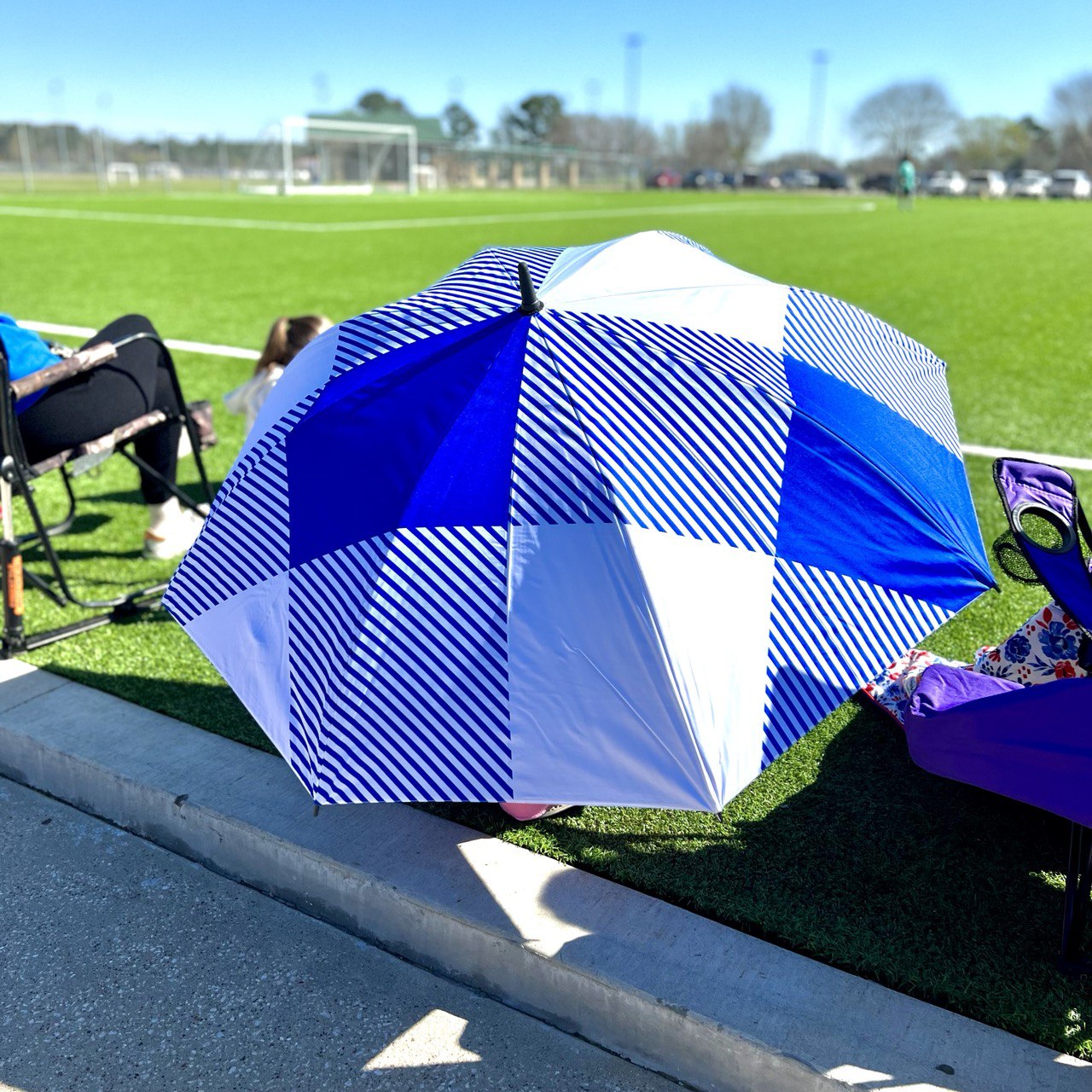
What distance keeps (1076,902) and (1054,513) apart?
87 cm

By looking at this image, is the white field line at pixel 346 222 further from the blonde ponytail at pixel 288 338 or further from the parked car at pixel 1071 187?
the parked car at pixel 1071 187

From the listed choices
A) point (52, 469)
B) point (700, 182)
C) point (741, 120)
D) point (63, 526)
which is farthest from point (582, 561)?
point (741, 120)

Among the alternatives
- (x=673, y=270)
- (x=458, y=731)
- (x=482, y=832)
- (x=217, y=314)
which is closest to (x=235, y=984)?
(x=482, y=832)

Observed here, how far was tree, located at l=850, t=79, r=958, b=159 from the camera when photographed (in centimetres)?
11988

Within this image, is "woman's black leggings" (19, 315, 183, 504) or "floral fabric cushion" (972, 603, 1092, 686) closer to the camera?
"floral fabric cushion" (972, 603, 1092, 686)

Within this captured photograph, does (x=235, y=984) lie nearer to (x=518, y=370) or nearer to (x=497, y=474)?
(x=497, y=474)

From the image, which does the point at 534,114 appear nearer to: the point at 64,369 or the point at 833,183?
the point at 833,183

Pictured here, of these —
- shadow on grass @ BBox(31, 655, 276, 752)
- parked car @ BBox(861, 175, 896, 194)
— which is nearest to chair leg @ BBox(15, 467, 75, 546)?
shadow on grass @ BBox(31, 655, 276, 752)

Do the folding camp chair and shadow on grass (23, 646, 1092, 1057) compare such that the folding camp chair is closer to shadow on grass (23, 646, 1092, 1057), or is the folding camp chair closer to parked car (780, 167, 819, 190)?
shadow on grass (23, 646, 1092, 1057)

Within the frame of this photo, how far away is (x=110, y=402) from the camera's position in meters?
4.46

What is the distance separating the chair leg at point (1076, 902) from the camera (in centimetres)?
233

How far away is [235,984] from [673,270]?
1.98 metres

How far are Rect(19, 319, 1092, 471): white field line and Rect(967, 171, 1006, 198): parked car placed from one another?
7102cm

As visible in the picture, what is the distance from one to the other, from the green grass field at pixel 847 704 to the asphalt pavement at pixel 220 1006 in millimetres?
425
